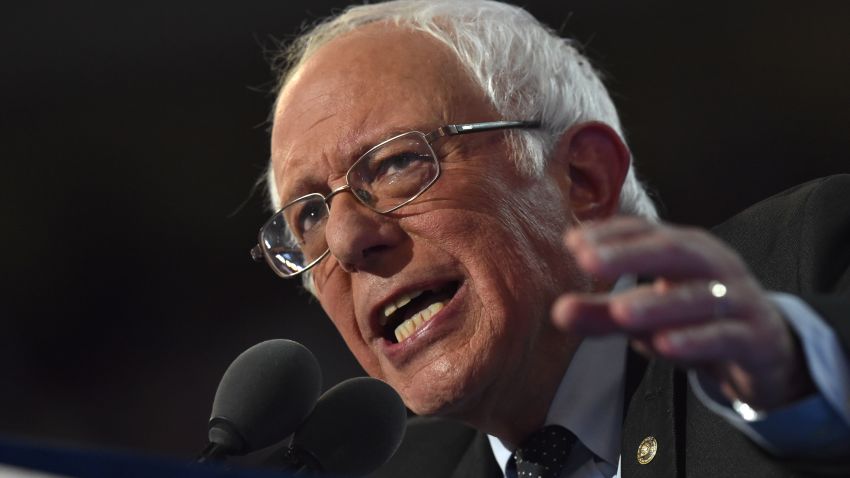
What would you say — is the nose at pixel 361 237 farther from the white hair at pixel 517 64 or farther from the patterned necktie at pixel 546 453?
the patterned necktie at pixel 546 453

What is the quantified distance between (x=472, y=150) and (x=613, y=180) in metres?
0.38

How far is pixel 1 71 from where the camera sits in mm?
3785

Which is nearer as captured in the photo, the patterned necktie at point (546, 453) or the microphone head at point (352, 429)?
the microphone head at point (352, 429)

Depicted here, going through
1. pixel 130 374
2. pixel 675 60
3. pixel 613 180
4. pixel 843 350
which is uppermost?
pixel 843 350

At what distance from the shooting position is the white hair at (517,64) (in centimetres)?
221

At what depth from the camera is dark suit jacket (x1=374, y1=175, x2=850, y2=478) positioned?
1.72 m

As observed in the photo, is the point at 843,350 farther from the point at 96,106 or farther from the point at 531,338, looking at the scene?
the point at 96,106

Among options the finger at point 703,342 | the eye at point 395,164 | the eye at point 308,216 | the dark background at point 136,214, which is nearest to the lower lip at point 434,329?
the eye at point 395,164

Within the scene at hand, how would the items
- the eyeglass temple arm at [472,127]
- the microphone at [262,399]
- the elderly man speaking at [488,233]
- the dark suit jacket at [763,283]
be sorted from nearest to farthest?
the microphone at [262,399] → the dark suit jacket at [763,283] → the elderly man speaking at [488,233] → the eyeglass temple arm at [472,127]

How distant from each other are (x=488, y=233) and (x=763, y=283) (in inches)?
20.7

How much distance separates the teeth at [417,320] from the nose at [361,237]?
0.12 meters

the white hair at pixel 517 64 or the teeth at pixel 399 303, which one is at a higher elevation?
the white hair at pixel 517 64

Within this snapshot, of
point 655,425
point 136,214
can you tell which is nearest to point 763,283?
point 655,425

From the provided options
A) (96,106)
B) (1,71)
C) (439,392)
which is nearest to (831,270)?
(439,392)
